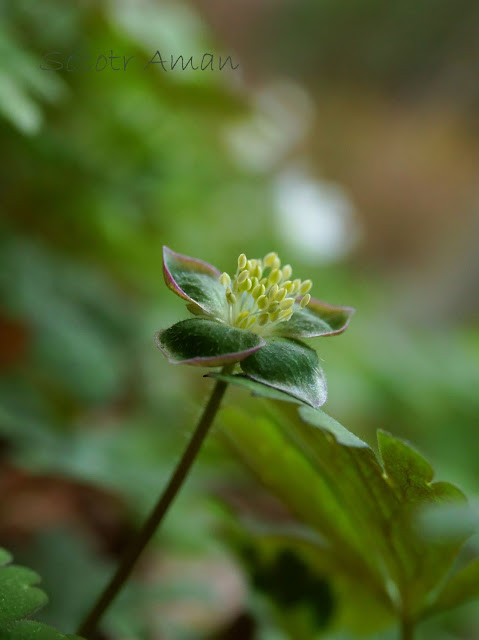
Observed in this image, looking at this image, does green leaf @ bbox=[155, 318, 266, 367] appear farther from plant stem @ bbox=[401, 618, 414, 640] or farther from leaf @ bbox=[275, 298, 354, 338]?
plant stem @ bbox=[401, 618, 414, 640]

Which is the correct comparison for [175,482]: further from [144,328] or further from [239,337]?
[144,328]

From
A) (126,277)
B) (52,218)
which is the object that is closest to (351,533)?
(52,218)

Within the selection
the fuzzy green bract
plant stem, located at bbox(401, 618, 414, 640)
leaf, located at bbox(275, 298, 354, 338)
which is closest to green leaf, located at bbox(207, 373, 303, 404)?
leaf, located at bbox(275, 298, 354, 338)

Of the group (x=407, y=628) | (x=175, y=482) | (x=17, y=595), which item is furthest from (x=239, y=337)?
(x=407, y=628)

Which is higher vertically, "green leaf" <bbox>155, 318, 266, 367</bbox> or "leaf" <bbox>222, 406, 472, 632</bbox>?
"green leaf" <bbox>155, 318, 266, 367</bbox>

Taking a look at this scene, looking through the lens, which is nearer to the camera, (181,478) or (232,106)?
(181,478)

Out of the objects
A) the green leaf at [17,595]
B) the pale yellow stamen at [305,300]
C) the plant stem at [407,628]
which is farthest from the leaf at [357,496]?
the green leaf at [17,595]

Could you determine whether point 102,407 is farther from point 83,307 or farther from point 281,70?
point 281,70

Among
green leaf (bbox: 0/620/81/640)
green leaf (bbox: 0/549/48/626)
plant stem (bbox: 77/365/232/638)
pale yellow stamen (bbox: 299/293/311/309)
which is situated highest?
pale yellow stamen (bbox: 299/293/311/309)
